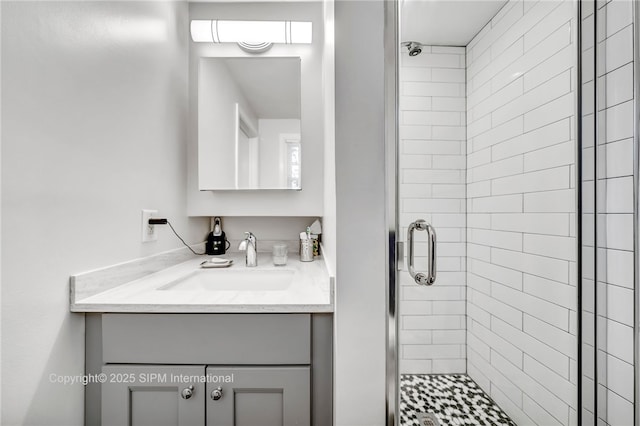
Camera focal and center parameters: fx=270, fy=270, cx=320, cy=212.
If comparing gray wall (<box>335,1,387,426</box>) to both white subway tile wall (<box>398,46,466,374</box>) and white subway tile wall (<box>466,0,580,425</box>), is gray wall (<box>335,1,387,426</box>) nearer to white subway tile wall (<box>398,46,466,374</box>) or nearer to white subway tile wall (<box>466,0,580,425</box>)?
white subway tile wall (<box>398,46,466,374</box>)

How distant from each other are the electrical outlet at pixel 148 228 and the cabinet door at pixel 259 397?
55 cm

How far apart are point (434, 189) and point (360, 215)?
0.81ft

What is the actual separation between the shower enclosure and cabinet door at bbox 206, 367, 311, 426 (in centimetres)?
26

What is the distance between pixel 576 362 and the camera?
0.72 metres

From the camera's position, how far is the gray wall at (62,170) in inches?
23.7

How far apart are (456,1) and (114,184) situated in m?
1.19

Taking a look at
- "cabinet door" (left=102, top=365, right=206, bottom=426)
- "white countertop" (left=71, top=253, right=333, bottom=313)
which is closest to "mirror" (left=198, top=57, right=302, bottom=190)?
"white countertop" (left=71, top=253, right=333, bottom=313)

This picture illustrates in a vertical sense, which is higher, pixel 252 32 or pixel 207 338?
pixel 252 32

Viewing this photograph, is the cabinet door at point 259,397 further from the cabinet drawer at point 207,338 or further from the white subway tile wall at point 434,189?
the white subway tile wall at point 434,189

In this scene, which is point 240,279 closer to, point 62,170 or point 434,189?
point 62,170

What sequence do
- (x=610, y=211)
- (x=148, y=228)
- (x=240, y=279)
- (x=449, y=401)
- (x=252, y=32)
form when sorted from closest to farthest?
(x=610, y=211) < (x=449, y=401) < (x=148, y=228) < (x=240, y=279) < (x=252, y=32)

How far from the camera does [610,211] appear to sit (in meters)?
0.70

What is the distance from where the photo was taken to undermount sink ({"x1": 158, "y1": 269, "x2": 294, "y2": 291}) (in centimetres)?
112

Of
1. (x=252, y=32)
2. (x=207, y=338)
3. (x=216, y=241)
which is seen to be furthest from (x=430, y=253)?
(x=252, y=32)
